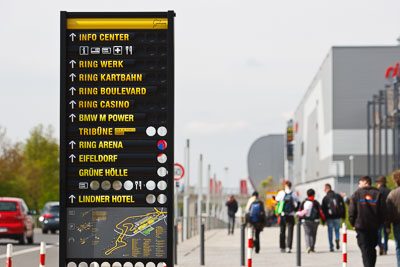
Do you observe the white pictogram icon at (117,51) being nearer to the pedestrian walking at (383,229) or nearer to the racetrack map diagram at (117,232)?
the racetrack map diagram at (117,232)

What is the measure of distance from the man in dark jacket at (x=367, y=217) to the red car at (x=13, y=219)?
670 inches

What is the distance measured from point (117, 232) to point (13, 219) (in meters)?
21.5

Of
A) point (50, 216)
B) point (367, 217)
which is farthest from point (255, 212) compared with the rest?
point (50, 216)

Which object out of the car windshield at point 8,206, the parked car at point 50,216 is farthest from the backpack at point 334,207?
the parked car at point 50,216

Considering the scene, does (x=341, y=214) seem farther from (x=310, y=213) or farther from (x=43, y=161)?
(x=43, y=161)

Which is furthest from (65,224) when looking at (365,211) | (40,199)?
(40,199)

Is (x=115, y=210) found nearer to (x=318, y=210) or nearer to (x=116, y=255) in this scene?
(x=116, y=255)

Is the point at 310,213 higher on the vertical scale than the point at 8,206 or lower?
higher

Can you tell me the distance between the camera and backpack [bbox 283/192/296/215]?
26.0 m

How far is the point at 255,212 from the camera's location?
2691 cm

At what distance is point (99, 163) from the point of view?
37.9 feet

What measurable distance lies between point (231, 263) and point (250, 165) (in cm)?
15207

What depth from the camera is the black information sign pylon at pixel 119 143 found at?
11.5 meters

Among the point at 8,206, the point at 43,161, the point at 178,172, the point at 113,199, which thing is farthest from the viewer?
A: the point at 43,161
